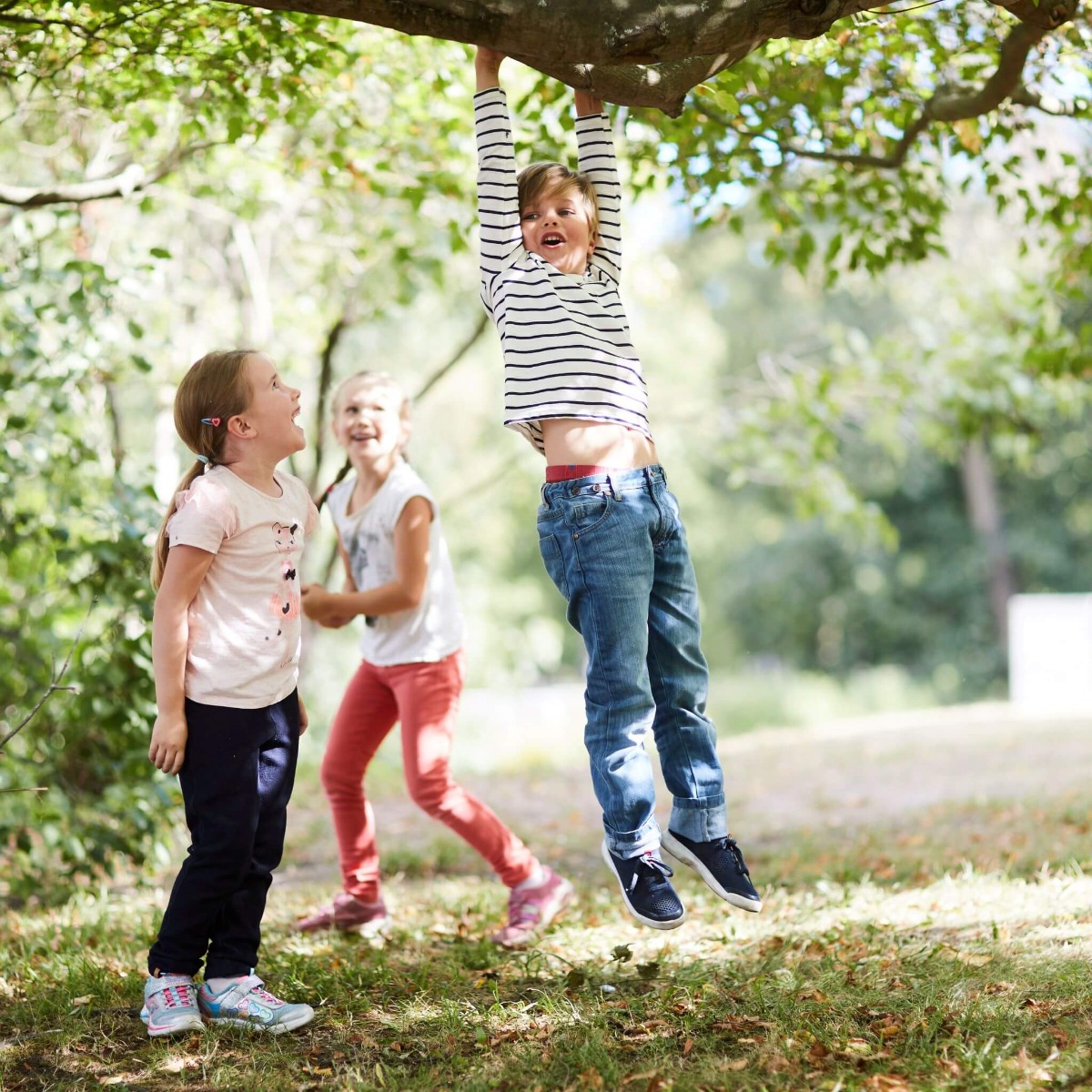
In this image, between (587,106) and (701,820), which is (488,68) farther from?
(701,820)

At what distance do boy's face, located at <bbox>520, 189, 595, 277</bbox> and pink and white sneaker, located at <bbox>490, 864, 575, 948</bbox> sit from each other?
6.78ft

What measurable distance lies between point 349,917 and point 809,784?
450 centimetres

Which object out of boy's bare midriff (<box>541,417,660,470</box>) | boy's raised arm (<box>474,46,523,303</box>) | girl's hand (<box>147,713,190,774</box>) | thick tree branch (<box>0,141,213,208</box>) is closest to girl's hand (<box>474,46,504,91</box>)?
boy's raised arm (<box>474,46,523,303</box>)

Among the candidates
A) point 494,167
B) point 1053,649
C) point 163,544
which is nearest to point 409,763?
point 163,544

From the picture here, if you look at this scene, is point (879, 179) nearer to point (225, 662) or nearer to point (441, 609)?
point (441, 609)

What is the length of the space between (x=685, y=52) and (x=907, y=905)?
286 centimetres

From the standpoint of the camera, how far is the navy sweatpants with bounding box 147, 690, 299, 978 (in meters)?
2.95

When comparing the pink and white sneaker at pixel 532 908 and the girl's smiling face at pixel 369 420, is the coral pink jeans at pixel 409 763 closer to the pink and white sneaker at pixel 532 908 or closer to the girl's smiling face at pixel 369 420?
the pink and white sneaker at pixel 532 908

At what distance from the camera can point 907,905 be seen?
4.16 m

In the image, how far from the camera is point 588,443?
301 cm

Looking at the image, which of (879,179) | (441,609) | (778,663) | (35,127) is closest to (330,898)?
(441,609)

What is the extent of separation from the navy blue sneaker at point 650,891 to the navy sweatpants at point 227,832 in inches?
34.7

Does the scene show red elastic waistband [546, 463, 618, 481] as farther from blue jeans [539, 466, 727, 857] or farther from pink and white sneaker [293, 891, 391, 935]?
pink and white sneaker [293, 891, 391, 935]

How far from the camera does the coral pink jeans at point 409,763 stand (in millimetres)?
3971
